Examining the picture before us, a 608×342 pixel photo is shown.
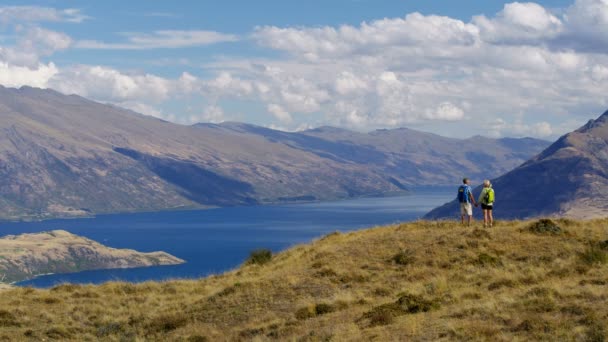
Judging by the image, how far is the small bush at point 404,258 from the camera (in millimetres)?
37094

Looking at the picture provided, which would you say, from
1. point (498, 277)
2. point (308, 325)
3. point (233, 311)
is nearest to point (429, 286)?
point (498, 277)

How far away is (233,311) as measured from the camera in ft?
103

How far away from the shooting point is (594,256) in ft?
108

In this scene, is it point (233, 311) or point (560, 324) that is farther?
point (233, 311)

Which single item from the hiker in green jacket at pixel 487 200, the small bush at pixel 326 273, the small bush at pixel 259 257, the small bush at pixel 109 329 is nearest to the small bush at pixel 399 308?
the small bush at pixel 326 273

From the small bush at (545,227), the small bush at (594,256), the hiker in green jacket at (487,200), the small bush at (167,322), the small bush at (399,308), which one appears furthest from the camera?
the hiker in green jacket at (487,200)

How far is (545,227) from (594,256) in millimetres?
7421

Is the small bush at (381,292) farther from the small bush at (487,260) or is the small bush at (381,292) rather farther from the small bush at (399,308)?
the small bush at (487,260)

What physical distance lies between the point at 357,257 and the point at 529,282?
1135cm

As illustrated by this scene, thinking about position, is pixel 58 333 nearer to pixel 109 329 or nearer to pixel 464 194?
pixel 109 329

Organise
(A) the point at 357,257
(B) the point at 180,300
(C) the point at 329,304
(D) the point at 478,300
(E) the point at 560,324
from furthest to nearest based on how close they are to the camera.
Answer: (A) the point at 357,257
(B) the point at 180,300
(C) the point at 329,304
(D) the point at 478,300
(E) the point at 560,324

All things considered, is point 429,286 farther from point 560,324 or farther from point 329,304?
point 560,324

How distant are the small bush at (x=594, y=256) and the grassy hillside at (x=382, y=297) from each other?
0.31 ft

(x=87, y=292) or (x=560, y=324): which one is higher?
(x=560, y=324)
